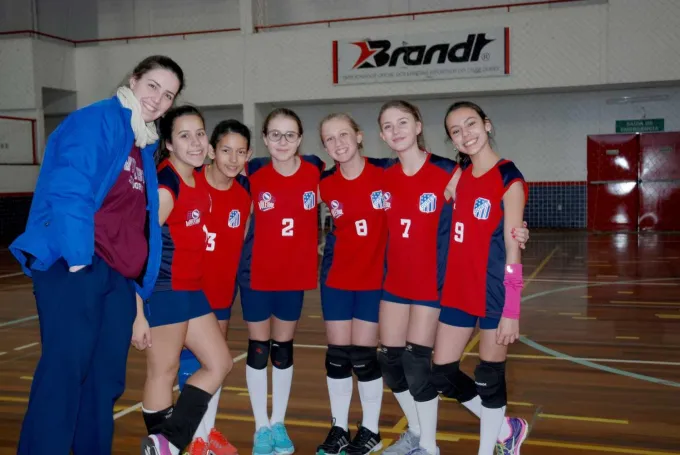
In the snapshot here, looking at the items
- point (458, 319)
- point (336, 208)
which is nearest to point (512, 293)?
point (458, 319)

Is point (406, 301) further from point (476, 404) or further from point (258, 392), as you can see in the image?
point (258, 392)

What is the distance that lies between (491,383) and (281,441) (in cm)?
106

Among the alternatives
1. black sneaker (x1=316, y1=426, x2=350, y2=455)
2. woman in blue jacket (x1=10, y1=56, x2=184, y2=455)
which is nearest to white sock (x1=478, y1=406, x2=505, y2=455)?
black sneaker (x1=316, y1=426, x2=350, y2=455)

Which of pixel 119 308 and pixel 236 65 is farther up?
pixel 236 65

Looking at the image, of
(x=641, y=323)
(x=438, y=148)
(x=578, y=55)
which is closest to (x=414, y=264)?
(x=641, y=323)

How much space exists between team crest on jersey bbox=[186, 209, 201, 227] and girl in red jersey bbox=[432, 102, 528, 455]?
1.08 meters

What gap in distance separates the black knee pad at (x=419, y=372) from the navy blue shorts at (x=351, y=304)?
313 millimetres

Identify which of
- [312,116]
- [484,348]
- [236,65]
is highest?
[236,65]

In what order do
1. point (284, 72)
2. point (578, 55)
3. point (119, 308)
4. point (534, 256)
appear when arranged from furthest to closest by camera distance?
point (284, 72), point (578, 55), point (534, 256), point (119, 308)

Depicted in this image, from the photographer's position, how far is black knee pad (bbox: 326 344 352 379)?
3303 millimetres

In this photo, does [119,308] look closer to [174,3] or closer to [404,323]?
[404,323]

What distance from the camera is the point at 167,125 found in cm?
297

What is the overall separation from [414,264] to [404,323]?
11.4 inches

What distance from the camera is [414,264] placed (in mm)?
3145
